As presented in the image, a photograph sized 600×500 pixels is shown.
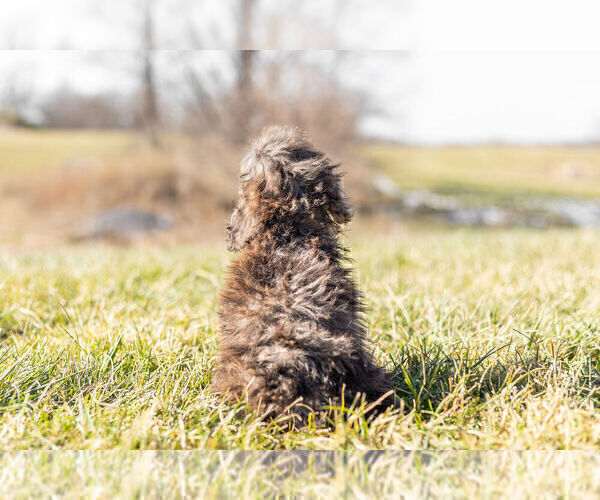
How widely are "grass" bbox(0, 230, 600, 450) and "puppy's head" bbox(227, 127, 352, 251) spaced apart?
86 cm

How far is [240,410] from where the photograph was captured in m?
2.28

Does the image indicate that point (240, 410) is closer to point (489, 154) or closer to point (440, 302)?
point (440, 302)

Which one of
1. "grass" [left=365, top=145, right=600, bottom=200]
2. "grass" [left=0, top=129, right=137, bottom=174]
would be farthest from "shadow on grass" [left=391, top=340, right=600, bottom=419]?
"grass" [left=0, top=129, right=137, bottom=174]

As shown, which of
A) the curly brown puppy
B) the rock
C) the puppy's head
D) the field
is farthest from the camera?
the rock

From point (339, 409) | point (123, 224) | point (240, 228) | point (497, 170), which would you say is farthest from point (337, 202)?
point (497, 170)

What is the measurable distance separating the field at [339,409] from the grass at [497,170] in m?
12.3

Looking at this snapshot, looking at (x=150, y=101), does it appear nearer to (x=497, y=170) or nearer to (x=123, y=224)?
(x=123, y=224)

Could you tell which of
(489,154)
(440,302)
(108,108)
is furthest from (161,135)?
(440,302)

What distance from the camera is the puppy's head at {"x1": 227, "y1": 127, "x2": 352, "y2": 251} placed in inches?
94.3

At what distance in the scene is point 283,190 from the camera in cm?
240

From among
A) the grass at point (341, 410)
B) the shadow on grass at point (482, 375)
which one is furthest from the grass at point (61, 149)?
the shadow on grass at point (482, 375)

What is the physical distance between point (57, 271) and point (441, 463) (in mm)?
4607

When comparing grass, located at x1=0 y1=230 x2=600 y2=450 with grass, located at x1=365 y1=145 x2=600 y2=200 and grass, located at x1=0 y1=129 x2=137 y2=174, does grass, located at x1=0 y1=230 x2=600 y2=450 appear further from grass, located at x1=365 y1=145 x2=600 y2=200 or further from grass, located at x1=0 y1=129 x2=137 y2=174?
grass, located at x1=0 y1=129 x2=137 y2=174

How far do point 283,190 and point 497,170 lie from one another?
60.8ft
